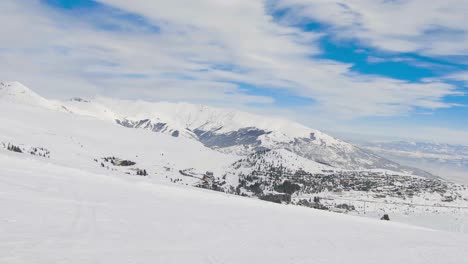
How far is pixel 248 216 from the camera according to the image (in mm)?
22203

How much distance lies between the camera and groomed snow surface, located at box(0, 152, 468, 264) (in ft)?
38.7

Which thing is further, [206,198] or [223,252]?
[206,198]

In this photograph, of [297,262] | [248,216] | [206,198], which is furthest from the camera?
[206,198]

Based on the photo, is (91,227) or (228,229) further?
(228,229)

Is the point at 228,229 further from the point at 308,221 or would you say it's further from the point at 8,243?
the point at 8,243

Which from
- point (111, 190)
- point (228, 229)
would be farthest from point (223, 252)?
point (111, 190)

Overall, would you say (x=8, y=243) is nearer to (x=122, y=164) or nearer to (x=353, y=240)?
(x=353, y=240)

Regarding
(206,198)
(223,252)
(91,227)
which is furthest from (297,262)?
(206,198)

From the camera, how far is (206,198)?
28594 millimetres

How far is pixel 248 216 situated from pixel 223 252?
9.06m

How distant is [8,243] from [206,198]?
18341 millimetres

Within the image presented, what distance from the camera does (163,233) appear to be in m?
15.4

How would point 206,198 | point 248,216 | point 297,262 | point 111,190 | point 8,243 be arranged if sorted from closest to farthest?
point 8,243 < point 297,262 < point 248,216 < point 111,190 < point 206,198

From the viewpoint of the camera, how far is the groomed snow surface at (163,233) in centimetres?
1178
